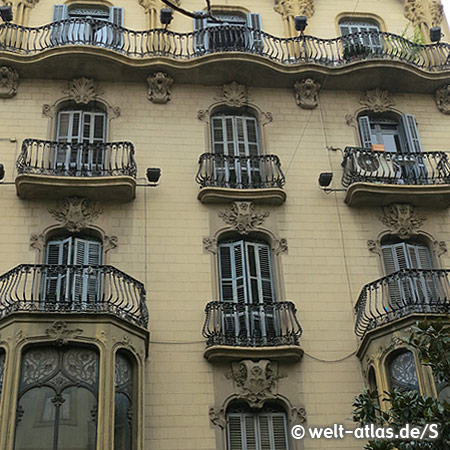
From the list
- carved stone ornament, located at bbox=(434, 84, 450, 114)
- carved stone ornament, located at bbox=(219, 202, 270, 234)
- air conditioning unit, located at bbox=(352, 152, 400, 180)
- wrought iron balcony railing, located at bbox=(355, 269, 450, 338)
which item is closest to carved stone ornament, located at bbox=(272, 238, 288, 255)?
carved stone ornament, located at bbox=(219, 202, 270, 234)

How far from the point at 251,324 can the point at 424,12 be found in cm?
1123

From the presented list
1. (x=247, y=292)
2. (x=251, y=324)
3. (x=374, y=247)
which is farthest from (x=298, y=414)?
(x=374, y=247)

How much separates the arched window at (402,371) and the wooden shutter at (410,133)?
19.9 feet

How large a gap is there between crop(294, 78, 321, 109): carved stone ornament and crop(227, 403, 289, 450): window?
781 cm

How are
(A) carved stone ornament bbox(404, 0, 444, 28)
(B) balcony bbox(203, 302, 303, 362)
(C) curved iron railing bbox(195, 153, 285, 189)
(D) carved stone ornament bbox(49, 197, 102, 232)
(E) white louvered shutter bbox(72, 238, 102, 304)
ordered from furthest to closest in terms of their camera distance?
1. (A) carved stone ornament bbox(404, 0, 444, 28)
2. (C) curved iron railing bbox(195, 153, 285, 189)
3. (D) carved stone ornament bbox(49, 197, 102, 232)
4. (B) balcony bbox(203, 302, 303, 362)
5. (E) white louvered shutter bbox(72, 238, 102, 304)

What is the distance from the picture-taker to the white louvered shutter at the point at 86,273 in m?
14.8

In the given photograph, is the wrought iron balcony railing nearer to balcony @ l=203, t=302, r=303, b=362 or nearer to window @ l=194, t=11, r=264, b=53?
balcony @ l=203, t=302, r=303, b=362

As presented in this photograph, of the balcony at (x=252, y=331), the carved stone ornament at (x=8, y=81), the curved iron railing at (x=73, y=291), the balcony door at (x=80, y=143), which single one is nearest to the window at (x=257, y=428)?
the balcony at (x=252, y=331)

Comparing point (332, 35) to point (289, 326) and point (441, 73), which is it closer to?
point (441, 73)

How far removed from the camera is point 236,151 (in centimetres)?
1845

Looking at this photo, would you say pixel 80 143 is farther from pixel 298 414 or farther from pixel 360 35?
pixel 360 35

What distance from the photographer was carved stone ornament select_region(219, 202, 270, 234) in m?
16.9

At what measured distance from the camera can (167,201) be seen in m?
17.2

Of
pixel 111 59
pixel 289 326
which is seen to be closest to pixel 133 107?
pixel 111 59
